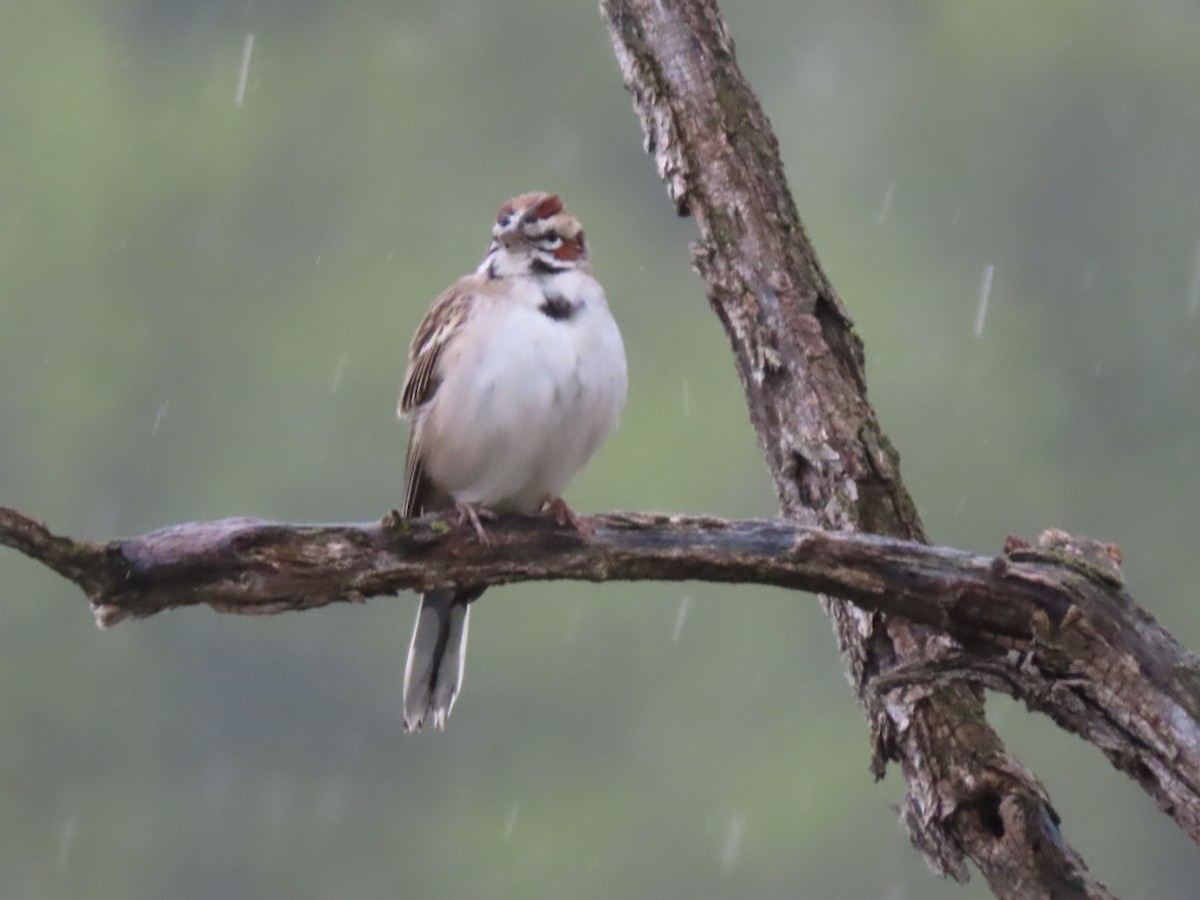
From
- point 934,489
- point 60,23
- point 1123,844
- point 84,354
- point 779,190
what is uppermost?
point 60,23

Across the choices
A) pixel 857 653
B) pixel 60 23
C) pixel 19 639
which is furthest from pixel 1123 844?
pixel 60 23

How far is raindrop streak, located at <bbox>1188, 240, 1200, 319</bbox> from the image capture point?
1222 inches

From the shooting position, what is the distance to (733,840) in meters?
27.4

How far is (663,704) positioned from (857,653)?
73.6 ft

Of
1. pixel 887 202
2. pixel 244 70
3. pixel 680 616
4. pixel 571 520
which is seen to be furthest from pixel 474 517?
pixel 244 70

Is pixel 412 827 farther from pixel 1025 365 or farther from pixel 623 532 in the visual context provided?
pixel 623 532

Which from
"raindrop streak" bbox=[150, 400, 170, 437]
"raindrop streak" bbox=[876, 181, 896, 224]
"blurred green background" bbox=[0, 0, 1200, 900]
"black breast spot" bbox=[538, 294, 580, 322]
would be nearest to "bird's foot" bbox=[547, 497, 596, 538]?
"black breast spot" bbox=[538, 294, 580, 322]

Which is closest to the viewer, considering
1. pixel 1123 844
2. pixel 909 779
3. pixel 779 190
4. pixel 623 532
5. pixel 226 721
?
pixel 623 532

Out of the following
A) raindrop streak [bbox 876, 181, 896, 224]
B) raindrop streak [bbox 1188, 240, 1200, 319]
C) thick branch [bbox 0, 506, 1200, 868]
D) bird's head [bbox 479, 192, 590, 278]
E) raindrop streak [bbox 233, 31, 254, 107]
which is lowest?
thick branch [bbox 0, 506, 1200, 868]

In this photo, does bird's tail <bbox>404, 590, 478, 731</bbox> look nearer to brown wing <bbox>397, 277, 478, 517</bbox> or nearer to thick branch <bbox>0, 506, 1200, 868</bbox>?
brown wing <bbox>397, 277, 478, 517</bbox>

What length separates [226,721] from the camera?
28219 mm

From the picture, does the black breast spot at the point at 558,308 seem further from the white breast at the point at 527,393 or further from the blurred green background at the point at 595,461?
the blurred green background at the point at 595,461

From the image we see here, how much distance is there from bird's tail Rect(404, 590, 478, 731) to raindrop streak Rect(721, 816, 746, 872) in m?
20.8

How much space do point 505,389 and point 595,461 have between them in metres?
20.3
